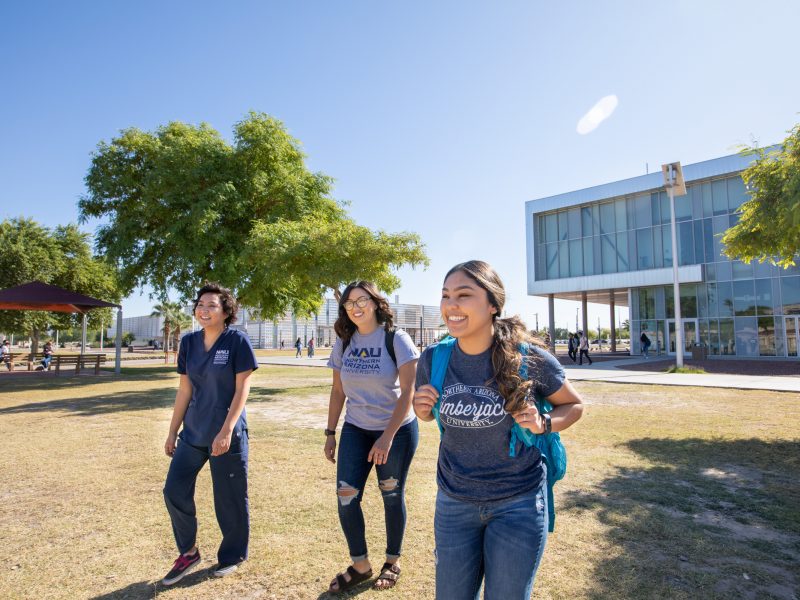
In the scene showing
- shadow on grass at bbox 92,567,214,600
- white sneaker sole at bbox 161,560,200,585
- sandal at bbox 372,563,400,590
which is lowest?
shadow on grass at bbox 92,567,214,600

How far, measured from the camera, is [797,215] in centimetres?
599

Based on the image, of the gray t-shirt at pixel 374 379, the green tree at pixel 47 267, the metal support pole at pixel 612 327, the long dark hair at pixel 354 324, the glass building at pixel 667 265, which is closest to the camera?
the gray t-shirt at pixel 374 379

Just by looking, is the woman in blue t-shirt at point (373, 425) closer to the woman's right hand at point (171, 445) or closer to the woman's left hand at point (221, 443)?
the woman's left hand at point (221, 443)

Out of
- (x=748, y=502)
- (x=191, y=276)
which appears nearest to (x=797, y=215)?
(x=748, y=502)

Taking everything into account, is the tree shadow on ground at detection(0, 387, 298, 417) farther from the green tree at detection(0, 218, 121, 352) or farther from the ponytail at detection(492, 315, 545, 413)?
the green tree at detection(0, 218, 121, 352)

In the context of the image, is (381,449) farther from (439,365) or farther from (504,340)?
(504,340)

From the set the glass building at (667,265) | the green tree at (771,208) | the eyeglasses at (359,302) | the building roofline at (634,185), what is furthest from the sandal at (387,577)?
the building roofline at (634,185)

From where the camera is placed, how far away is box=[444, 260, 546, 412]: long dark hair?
2002 mm

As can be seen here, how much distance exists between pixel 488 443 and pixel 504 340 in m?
0.43

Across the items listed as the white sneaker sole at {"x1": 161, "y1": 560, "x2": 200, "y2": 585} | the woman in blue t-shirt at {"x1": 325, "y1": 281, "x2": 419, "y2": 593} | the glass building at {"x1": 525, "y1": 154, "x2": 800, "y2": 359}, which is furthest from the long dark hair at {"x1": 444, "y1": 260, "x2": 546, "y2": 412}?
the glass building at {"x1": 525, "y1": 154, "x2": 800, "y2": 359}

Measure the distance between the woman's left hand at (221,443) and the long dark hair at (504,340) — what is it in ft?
6.36

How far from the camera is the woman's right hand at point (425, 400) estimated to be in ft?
7.11

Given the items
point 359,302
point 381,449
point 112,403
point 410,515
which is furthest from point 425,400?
point 112,403

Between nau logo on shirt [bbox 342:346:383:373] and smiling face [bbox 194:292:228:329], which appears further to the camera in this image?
smiling face [bbox 194:292:228:329]
